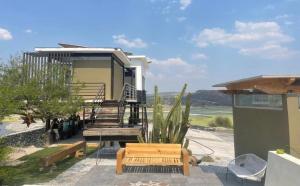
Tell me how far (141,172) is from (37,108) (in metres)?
8.11

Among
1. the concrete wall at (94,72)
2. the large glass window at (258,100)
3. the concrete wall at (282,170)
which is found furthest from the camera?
the concrete wall at (94,72)

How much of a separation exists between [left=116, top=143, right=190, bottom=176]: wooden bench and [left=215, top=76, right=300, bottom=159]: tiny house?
6.84ft

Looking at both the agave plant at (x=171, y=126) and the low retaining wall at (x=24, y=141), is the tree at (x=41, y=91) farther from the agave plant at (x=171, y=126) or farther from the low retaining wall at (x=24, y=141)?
the agave plant at (x=171, y=126)

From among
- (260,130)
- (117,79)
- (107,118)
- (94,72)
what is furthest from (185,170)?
(117,79)

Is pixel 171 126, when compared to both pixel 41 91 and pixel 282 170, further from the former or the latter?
pixel 41 91

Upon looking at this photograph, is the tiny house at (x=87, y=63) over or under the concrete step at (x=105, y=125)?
over

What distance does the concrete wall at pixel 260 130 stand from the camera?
7.17 meters

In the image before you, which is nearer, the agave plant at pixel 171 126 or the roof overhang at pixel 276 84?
the roof overhang at pixel 276 84

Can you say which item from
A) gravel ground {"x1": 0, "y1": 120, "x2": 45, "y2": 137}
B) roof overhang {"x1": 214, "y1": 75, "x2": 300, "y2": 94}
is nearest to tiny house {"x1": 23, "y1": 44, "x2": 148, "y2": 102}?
gravel ground {"x1": 0, "y1": 120, "x2": 45, "y2": 137}

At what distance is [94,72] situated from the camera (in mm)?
19922

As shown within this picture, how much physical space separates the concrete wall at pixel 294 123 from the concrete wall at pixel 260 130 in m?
0.10

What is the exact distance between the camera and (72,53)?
64.5 feet

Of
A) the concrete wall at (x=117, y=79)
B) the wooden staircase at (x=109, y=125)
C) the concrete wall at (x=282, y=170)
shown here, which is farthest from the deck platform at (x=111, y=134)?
the concrete wall at (x=117, y=79)

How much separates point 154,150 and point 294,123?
→ 480 cm
